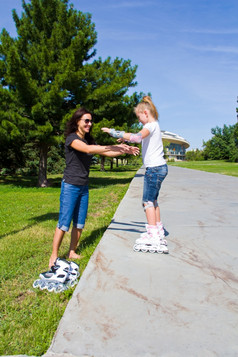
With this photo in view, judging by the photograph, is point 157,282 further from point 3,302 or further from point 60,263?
point 3,302

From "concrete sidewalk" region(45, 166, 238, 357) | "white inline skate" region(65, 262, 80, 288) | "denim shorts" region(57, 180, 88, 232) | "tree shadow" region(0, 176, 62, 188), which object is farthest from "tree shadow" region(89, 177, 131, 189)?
"white inline skate" region(65, 262, 80, 288)

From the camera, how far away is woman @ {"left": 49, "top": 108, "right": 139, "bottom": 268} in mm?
2951

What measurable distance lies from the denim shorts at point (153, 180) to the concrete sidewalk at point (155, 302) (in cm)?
60

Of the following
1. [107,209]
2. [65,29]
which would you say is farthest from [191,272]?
[65,29]

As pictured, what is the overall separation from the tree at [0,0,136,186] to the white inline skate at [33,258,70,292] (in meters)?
8.89

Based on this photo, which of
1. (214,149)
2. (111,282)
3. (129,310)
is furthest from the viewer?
(214,149)

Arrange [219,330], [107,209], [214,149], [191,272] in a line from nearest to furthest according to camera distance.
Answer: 1. [219,330]
2. [191,272]
3. [107,209]
4. [214,149]

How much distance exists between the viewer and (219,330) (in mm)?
1755

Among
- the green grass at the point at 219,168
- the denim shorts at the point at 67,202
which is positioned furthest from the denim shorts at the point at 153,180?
the green grass at the point at 219,168

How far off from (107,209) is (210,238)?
3515mm

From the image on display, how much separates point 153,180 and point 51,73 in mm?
9885

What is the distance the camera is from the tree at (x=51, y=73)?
11.0 meters

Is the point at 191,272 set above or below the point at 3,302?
above

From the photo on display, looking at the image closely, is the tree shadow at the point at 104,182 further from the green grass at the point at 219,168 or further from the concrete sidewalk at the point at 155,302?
the concrete sidewalk at the point at 155,302
